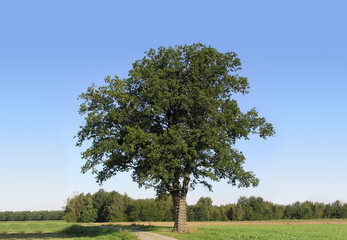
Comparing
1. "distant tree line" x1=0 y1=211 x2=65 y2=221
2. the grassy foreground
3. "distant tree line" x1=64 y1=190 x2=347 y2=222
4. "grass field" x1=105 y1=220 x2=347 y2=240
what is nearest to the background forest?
"distant tree line" x1=64 y1=190 x2=347 y2=222

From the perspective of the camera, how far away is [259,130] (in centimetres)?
3441

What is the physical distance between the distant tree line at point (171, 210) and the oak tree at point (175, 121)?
72168 millimetres

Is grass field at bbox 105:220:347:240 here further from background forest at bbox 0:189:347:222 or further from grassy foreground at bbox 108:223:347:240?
background forest at bbox 0:189:347:222

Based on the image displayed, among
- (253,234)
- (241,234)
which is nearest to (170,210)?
(253,234)

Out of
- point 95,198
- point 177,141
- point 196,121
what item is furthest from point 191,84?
point 95,198

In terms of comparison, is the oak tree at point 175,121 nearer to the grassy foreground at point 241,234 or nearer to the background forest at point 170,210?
the grassy foreground at point 241,234

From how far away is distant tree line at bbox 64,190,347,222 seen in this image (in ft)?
339

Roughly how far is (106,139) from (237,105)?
13.8m

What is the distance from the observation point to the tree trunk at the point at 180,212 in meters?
32.9

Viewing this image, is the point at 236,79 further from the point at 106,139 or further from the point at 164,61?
the point at 106,139

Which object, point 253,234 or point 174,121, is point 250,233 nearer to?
point 253,234

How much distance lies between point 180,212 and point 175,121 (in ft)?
31.3

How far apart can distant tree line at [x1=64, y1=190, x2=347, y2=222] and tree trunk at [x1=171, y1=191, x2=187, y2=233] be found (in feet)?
235

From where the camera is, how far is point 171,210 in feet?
355
